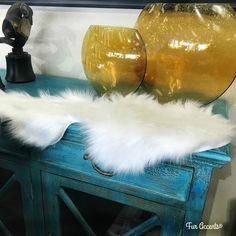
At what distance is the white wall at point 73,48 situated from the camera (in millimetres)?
822

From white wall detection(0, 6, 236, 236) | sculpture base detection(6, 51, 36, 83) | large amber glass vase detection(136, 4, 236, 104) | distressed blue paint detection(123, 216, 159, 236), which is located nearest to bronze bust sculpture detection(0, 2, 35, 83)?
sculpture base detection(6, 51, 36, 83)

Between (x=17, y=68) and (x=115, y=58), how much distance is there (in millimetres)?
355

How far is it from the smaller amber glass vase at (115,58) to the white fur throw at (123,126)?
0.05 m

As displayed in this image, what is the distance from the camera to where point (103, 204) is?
0.64 metres

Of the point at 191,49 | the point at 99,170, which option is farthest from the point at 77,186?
the point at 191,49

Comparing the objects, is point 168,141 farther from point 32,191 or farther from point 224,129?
point 32,191

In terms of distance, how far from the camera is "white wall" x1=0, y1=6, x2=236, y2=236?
2.70ft

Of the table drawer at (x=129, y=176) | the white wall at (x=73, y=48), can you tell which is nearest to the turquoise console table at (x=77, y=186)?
the table drawer at (x=129, y=176)

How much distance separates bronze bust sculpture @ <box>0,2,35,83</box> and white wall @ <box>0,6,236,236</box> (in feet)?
0.40

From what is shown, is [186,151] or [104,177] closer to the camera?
[186,151]

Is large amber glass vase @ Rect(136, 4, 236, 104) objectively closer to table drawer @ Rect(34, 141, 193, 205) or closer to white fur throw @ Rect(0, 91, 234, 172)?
white fur throw @ Rect(0, 91, 234, 172)

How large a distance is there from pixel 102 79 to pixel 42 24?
413mm

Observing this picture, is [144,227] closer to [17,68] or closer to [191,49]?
[191,49]

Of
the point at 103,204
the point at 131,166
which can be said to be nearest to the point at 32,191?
Answer: the point at 103,204
